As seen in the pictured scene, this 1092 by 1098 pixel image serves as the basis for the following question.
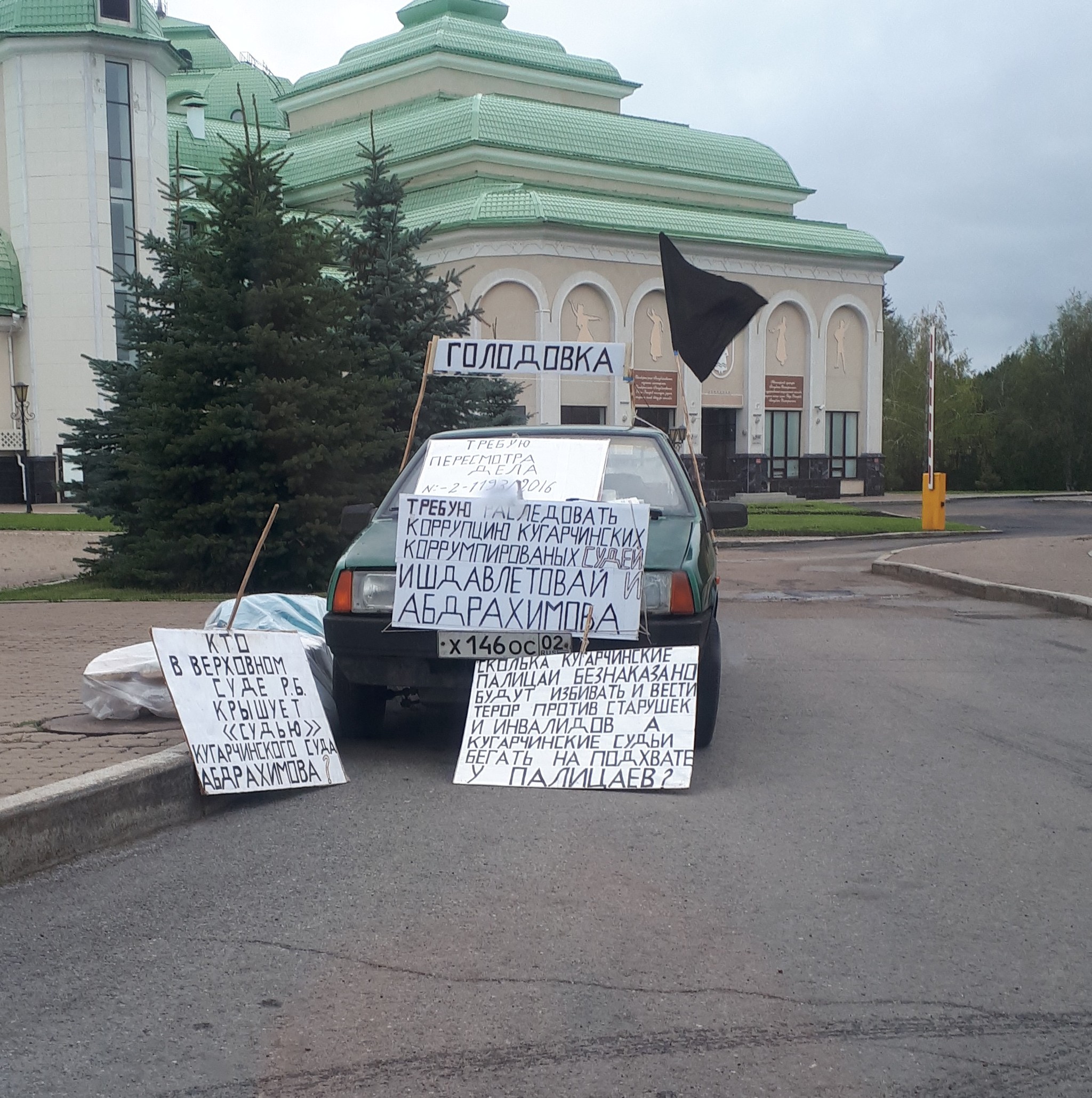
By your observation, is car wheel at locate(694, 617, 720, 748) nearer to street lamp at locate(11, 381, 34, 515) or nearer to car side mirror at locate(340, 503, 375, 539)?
car side mirror at locate(340, 503, 375, 539)

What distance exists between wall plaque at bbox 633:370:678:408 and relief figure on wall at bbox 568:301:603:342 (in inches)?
88.7

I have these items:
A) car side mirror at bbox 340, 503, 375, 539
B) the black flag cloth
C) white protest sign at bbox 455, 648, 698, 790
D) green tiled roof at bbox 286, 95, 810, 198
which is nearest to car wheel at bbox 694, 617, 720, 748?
white protest sign at bbox 455, 648, 698, 790

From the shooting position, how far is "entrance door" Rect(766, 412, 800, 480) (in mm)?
50812

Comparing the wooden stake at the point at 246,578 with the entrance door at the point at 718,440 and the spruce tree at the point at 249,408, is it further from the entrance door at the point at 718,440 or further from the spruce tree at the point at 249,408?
the entrance door at the point at 718,440

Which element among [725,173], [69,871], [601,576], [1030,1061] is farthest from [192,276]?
[725,173]

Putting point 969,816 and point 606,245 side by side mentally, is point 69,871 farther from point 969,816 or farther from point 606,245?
point 606,245

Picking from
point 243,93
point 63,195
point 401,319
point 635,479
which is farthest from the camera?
point 243,93

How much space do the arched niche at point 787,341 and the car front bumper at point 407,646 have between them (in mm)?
44870

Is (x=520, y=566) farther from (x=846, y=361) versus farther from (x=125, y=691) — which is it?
(x=846, y=361)

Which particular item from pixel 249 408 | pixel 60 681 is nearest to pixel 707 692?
pixel 60 681

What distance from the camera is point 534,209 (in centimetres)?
Result: 4412

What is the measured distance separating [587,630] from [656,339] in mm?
41596

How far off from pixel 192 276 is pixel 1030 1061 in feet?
45.4

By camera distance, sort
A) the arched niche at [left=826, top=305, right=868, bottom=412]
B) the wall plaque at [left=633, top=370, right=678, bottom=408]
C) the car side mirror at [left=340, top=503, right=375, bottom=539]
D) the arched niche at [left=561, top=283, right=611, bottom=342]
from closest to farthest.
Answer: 1. the car side mirror at [left=340, top=503, right=375, bottom=539]
2. the arched niche at [left=561, top=283, right=611, bottom=342]
3. the wall plaque at [left=633, top=370, right=678, bottom=408]
4. the arched niche at [left=826, top=305, right=868, bottom=412]
